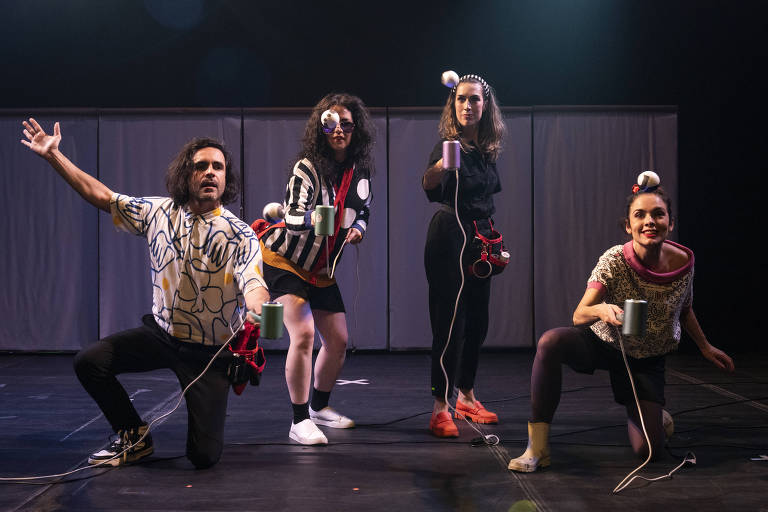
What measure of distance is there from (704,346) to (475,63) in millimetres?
4058

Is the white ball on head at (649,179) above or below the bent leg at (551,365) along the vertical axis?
above

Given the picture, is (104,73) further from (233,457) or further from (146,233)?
(233,457)

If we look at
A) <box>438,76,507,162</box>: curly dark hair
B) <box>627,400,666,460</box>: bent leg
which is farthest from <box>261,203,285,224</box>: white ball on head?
<box>627,400,666,460</box>: bent leg

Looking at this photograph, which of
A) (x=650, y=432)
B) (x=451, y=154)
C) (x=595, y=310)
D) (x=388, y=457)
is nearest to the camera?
(x=595, y=310)

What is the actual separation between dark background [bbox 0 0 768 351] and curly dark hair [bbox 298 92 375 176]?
301cm

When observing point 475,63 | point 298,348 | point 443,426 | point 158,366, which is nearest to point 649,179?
point 443,426

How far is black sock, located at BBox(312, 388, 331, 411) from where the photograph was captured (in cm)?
345

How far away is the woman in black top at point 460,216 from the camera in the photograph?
332cm

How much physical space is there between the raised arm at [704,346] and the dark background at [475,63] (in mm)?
3712

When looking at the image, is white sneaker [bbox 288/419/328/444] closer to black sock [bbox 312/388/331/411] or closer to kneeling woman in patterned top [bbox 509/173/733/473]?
black sock [bbox 312/388/331/411]

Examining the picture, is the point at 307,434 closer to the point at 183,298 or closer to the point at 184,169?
the point at 183,298

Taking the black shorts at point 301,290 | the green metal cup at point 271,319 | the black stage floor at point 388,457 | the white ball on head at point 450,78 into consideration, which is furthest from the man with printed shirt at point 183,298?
the white ball on head at point 450,78

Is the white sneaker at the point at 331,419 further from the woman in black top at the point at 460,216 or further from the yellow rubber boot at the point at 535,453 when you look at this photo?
the yellow rubber boot at the point at 535,453

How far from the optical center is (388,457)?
9.50 ft
